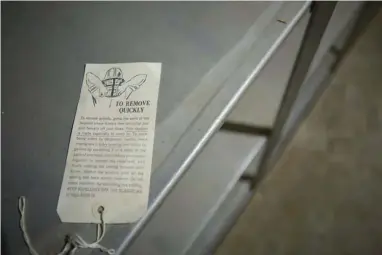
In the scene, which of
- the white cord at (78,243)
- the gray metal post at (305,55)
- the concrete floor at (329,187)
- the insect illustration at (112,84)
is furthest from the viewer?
the concrete floor at (329,187)

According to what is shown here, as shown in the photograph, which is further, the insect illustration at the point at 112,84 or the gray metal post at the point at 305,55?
the insect illustration at the point at 112,84

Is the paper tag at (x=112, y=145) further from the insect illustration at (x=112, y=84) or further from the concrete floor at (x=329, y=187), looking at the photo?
the concrete floor at (x=329, y=187)

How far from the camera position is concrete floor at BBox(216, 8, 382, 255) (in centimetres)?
121

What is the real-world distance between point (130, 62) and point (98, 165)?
23 cm

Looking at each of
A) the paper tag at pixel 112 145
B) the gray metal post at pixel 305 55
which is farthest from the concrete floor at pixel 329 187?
the paper tag at pixel 112 145

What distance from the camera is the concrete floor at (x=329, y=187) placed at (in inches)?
47.7

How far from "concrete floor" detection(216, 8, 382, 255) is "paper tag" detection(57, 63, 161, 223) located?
1.75ft

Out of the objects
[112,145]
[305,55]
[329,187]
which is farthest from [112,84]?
[329,187]

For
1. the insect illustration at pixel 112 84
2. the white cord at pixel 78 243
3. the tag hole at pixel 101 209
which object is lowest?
the white cord at pixel 78 243

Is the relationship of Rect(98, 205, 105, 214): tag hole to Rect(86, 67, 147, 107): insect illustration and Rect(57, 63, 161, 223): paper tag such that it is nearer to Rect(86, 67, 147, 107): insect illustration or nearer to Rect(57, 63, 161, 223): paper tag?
Rect(57, 63, 161, 223): paper tag

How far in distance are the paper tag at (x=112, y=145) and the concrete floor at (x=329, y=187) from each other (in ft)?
1.75

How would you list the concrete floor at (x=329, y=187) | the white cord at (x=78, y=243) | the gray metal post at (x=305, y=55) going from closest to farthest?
the gray metal post at (x=305, y=55) < the white cord at (x=78, y=243) < the concrete floor at (x=329, y=187)

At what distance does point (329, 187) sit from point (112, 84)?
2.30 ft

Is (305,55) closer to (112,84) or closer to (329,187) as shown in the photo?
(112,84)
